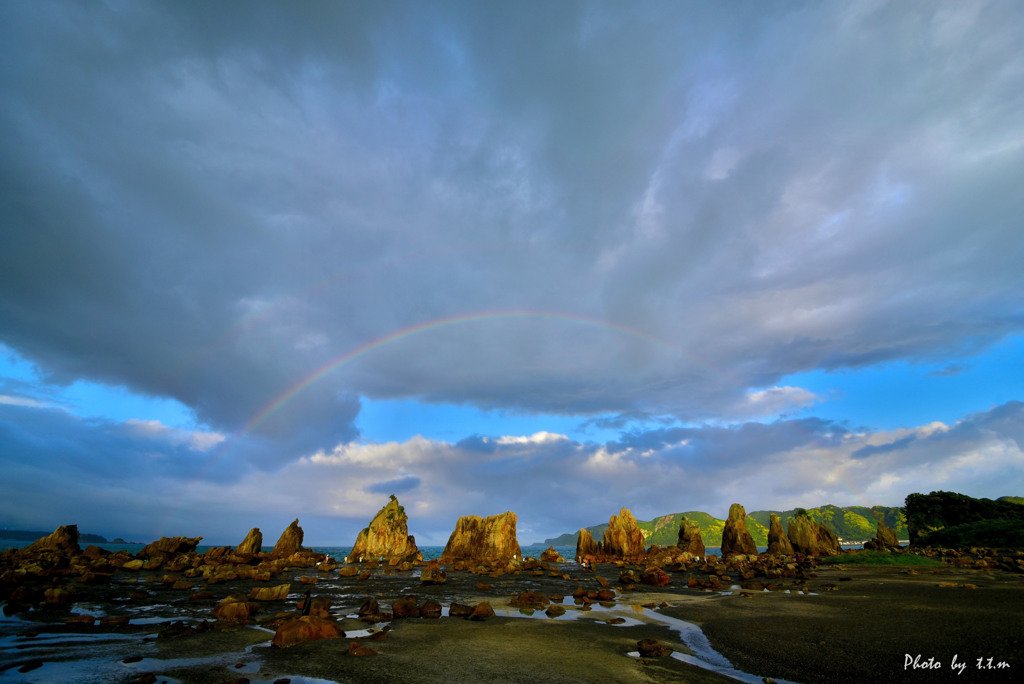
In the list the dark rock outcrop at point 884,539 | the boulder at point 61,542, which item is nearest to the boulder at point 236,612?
the boulder at point 61,542

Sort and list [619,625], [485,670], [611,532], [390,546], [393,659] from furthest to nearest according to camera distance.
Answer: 1. [611,532]
2. [390,546]
3. [619,625]
4. [393,659]
5. [485,670]

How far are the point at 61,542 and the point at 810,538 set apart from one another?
121818mm

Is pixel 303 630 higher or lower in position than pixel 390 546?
higher

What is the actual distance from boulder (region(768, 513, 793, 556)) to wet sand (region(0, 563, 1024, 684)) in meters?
77.5

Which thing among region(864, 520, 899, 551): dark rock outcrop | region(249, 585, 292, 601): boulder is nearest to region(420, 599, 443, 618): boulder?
region(249, 585, 292, 601): boulder

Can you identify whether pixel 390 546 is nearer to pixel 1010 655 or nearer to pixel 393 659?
pixel 393 659

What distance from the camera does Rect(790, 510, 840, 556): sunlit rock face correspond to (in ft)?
265

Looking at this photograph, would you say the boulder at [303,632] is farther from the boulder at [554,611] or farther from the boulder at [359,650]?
the boulder at [554,611]

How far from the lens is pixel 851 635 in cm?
1309

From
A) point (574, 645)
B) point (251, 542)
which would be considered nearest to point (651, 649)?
point (574, 645)

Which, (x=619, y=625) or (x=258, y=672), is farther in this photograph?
(x=619, y=625)

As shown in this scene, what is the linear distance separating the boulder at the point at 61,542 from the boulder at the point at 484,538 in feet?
194

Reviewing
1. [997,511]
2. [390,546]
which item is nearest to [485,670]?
[390,546]

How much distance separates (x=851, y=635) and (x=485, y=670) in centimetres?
1213
